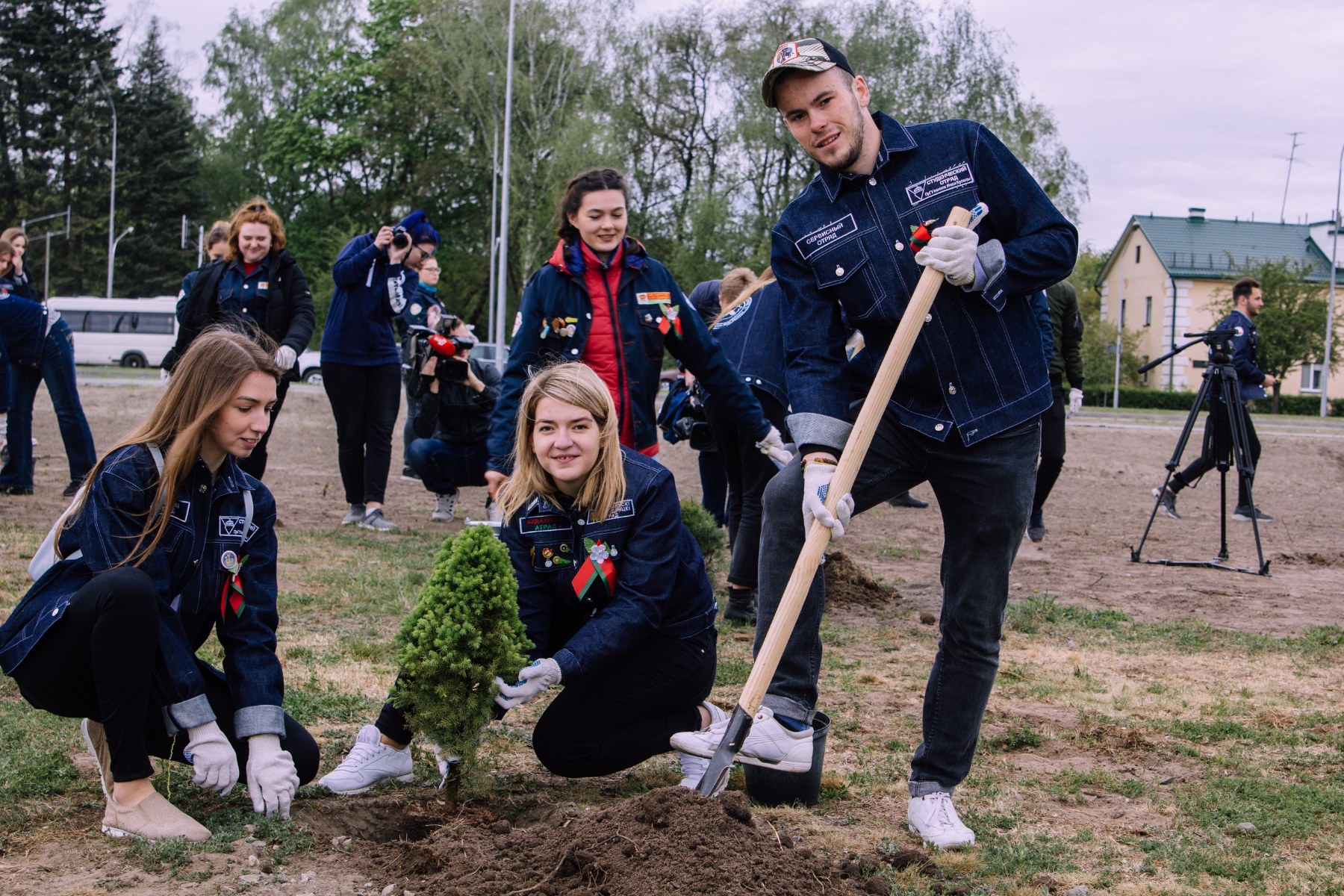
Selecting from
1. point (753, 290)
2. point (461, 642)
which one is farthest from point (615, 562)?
point (753, 290)

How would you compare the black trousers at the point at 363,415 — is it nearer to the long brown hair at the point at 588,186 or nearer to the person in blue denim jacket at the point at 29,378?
the person in blue denim jacket at the point at 29,378

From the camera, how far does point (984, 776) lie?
4.12 m

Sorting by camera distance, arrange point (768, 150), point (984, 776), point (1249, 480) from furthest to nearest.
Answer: point (768, 150) < point (1249, 480) < point (984, 776)

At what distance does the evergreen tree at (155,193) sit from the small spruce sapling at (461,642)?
53019mm

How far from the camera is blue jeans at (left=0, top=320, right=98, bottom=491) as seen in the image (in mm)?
9727

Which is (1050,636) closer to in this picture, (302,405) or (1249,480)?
(1249,480)

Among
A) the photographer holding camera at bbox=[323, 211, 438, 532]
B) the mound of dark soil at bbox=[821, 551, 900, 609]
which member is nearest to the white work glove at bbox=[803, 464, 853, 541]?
the mound of dark soil at bbox=[821, 551, 900, 609]

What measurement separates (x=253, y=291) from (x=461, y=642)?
17.0 ft

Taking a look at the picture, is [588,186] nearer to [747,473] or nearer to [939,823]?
[747,473]

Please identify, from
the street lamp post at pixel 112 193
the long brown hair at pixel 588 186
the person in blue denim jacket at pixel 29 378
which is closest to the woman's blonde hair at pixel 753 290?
the long brown hair at pixel 588 186

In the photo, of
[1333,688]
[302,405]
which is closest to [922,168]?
[1333,688]

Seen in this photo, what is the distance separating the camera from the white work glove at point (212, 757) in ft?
10.8

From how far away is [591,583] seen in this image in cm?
371

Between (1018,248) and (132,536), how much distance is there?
8.08 ft
